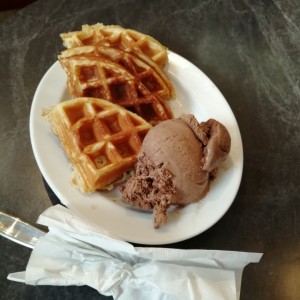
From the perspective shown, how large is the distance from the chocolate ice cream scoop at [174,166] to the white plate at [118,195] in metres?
0.05

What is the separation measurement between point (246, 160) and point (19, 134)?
36.2 inches

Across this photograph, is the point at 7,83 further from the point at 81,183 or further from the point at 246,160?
the point at 246,160

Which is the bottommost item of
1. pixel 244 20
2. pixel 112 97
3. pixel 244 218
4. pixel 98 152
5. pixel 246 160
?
pixel 244 218

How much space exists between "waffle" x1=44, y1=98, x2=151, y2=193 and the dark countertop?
8.7 inches

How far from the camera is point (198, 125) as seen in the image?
1377mm

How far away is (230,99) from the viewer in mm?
1891

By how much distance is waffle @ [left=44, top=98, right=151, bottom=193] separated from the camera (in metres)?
1.37

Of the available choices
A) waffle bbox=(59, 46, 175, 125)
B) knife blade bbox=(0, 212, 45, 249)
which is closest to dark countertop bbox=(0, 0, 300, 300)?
knife blade bbox=(0, 212, 45, 249)

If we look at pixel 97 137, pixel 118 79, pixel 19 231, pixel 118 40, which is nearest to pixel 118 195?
pixel 97 137

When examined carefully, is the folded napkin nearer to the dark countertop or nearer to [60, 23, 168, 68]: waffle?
the dark countertop

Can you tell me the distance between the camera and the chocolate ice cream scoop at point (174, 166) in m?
1.32

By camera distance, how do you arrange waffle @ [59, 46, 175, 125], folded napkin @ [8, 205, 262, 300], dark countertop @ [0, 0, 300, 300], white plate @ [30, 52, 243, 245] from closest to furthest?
1. folded napkin @ [8, 205, 262, 300]
2. white plate @ [30, 52, 243, 245]
3. dark countertop @ [0, 0, 300, 300]
4. waffle @ [59, 46, 175, 125]

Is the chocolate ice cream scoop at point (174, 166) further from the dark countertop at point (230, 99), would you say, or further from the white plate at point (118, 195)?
the dark countertop at point (230, 99)

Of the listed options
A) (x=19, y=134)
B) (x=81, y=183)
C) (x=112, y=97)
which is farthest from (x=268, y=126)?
(x=19, y=134)
